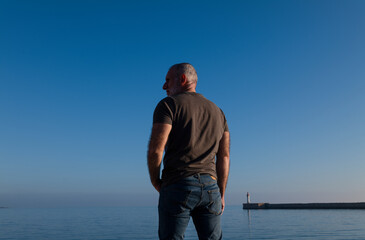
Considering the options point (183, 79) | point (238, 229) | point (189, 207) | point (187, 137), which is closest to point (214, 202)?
point (189, 207)

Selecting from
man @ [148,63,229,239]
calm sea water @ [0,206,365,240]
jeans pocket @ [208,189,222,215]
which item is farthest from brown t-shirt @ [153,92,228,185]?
calm sea water @ [0,206,365,240]

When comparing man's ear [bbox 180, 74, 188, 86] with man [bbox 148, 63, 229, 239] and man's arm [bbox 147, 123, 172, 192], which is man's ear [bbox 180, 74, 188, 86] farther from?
man's arm [bbox 147, 123, 172, 192]

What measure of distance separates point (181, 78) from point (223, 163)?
78 centimetres

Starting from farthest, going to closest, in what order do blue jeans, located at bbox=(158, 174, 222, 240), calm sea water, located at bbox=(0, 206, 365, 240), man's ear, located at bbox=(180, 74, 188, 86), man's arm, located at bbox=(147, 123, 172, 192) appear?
calm sea water, located at bbox=(0, 206, 365, 240) < man's ear, located at bbox=(180, 74, 188, 86) < man's arm, located at bbox=(147, 123, 172, 192) < blue jeans, located at bbox=(158, 174, 222, 240)

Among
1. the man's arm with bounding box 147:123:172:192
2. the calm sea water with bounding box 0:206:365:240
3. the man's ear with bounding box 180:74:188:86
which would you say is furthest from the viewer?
the calm sea water with bounding box 0:206:365:240

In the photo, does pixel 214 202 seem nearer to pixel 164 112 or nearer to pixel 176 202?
pixel 176 202

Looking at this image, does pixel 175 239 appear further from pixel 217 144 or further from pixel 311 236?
pixel 311 236

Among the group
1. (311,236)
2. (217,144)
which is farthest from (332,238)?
(217,144)

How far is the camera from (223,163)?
2473 millimetres

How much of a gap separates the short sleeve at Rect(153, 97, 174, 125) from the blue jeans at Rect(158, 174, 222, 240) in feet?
1.43

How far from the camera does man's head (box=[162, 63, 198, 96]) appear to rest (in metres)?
2.44

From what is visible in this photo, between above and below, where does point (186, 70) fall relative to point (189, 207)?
above

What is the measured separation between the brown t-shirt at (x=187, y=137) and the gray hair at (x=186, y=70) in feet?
0.67

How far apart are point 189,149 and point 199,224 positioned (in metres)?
0.54
